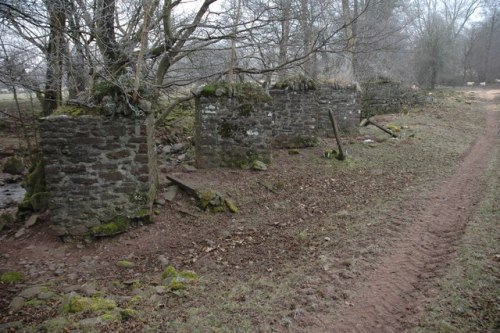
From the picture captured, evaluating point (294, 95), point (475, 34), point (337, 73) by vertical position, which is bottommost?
point (294, 95)

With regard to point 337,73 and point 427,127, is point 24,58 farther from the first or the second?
point 427,127

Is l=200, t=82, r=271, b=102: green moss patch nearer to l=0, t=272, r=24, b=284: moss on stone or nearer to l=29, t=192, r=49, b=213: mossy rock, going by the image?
l=29, t=192, r=49, b=213: mossy rock

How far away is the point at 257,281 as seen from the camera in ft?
15.1

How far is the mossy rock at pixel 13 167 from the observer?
40.4 feet

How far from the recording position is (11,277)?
4871 mm

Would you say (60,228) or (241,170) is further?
(241,170)

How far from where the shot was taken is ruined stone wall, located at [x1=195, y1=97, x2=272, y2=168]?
881 centimetres

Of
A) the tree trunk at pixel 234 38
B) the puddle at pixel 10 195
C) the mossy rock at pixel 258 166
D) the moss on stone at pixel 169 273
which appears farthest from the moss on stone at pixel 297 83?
the puddle at pixel 10 195

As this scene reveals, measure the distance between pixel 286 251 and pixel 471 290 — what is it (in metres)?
2.48

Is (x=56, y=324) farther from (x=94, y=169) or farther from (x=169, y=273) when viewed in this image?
(x=94, y=169)

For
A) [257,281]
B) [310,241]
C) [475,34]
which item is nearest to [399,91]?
[310,241]

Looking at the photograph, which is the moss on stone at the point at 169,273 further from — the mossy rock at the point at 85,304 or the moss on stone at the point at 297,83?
the moss on stone at the point at 297,83

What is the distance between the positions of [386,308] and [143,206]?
4.34 m

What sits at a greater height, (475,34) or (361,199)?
(475,34)
